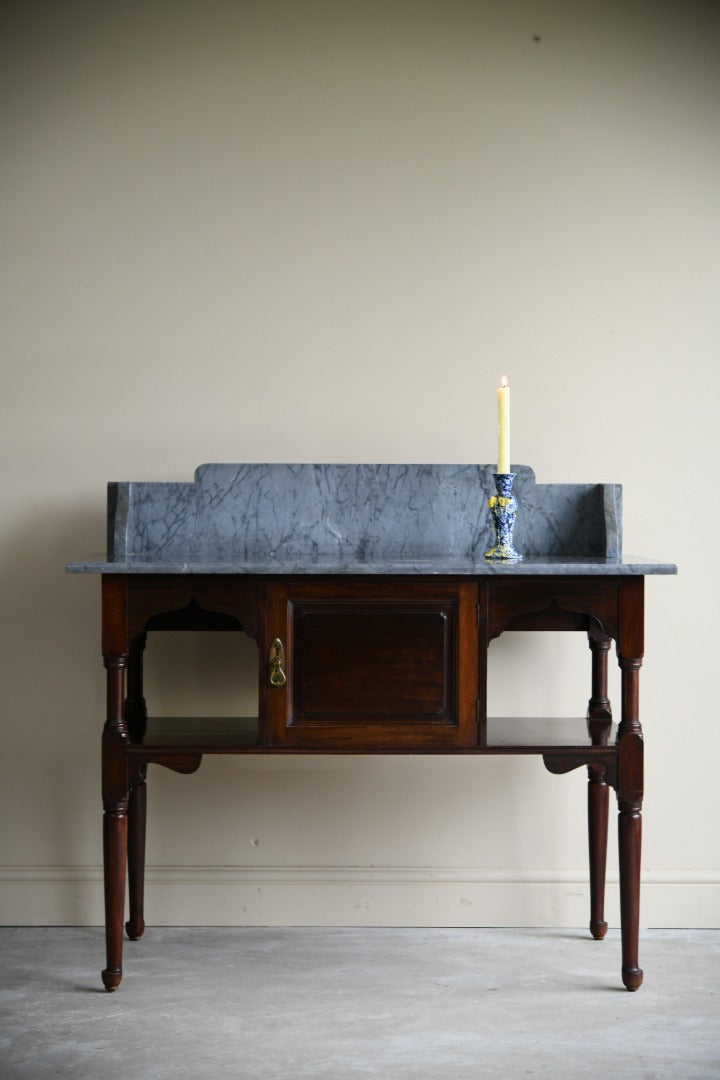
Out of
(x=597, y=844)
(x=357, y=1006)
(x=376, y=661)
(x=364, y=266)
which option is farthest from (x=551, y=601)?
(x=364, y=266)

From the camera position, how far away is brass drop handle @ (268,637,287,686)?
2223mm

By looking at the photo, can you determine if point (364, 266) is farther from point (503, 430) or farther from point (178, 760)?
point (178, 760)

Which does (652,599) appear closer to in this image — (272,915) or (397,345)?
(397,345)

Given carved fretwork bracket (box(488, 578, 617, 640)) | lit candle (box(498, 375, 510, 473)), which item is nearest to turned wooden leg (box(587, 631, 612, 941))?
carved fretwork bracket (box(488, 578, 617, 640))

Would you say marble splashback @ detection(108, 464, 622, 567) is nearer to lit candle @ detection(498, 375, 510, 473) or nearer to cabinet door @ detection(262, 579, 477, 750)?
lit candle @ detection(498, 375, 510, 473)

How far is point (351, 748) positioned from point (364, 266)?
123 centimetres

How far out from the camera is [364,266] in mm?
2797

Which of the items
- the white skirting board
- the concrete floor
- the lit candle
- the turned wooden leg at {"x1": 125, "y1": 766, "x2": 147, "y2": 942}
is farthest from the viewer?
the white skirting board

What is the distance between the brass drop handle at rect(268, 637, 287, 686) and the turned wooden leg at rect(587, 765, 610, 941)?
86 centimetres

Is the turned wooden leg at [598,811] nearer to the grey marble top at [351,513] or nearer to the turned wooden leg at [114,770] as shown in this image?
the grey marble top at [351,513]

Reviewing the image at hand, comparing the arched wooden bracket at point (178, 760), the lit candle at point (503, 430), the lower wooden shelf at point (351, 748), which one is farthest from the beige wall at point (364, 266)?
the arched wooden bracket at point (178, 760)

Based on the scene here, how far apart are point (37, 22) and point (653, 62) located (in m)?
1.53

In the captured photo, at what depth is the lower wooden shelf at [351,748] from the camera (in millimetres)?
2246

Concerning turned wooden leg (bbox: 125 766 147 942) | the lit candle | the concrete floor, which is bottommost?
the concrete floor
